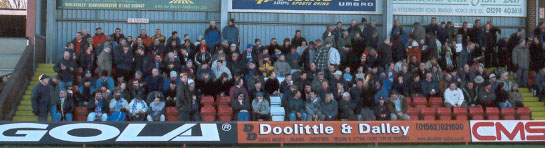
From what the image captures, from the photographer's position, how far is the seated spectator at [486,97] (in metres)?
21.5

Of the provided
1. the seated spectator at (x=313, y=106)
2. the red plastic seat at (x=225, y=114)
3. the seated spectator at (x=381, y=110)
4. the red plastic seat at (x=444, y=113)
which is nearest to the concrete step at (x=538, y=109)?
the red plastic seat at (x=444, y=113)

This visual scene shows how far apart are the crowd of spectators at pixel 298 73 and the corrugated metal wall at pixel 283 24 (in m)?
1.82

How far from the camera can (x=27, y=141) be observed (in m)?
17.1

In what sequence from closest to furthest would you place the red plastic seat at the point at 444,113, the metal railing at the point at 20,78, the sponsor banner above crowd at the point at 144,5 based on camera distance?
the metal railing at the point at 20,78, the red plastic seat at the point at 444,113, the sponsor banner above crowd at the point at 144,5

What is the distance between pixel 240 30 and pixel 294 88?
7.01 meters

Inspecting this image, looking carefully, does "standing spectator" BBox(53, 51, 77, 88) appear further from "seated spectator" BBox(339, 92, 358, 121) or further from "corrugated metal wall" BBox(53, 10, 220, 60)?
"seated spectator" BBox(339, 92, 358, 121)

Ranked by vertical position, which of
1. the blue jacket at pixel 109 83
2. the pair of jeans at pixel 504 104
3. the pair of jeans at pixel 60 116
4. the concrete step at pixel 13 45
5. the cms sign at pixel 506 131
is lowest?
the cms sign at pixel 506 131

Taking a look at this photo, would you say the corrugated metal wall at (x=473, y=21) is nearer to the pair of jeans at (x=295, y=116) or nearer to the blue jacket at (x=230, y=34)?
the blue jacket at (x=230, y=34)

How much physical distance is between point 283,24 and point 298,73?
5436 millimetres

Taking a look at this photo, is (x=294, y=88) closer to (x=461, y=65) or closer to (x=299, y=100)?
(x=299, y=100)

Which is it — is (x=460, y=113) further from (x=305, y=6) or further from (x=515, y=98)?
(x=305, y=6)

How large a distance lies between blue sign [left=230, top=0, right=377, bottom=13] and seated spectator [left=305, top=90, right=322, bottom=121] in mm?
7285

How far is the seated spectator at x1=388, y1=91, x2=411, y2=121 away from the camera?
66.4ft

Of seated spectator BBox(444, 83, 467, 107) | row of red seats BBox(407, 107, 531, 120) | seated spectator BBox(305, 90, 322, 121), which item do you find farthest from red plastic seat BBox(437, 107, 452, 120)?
seated spectator BBox(305, 90, 322, 121)
